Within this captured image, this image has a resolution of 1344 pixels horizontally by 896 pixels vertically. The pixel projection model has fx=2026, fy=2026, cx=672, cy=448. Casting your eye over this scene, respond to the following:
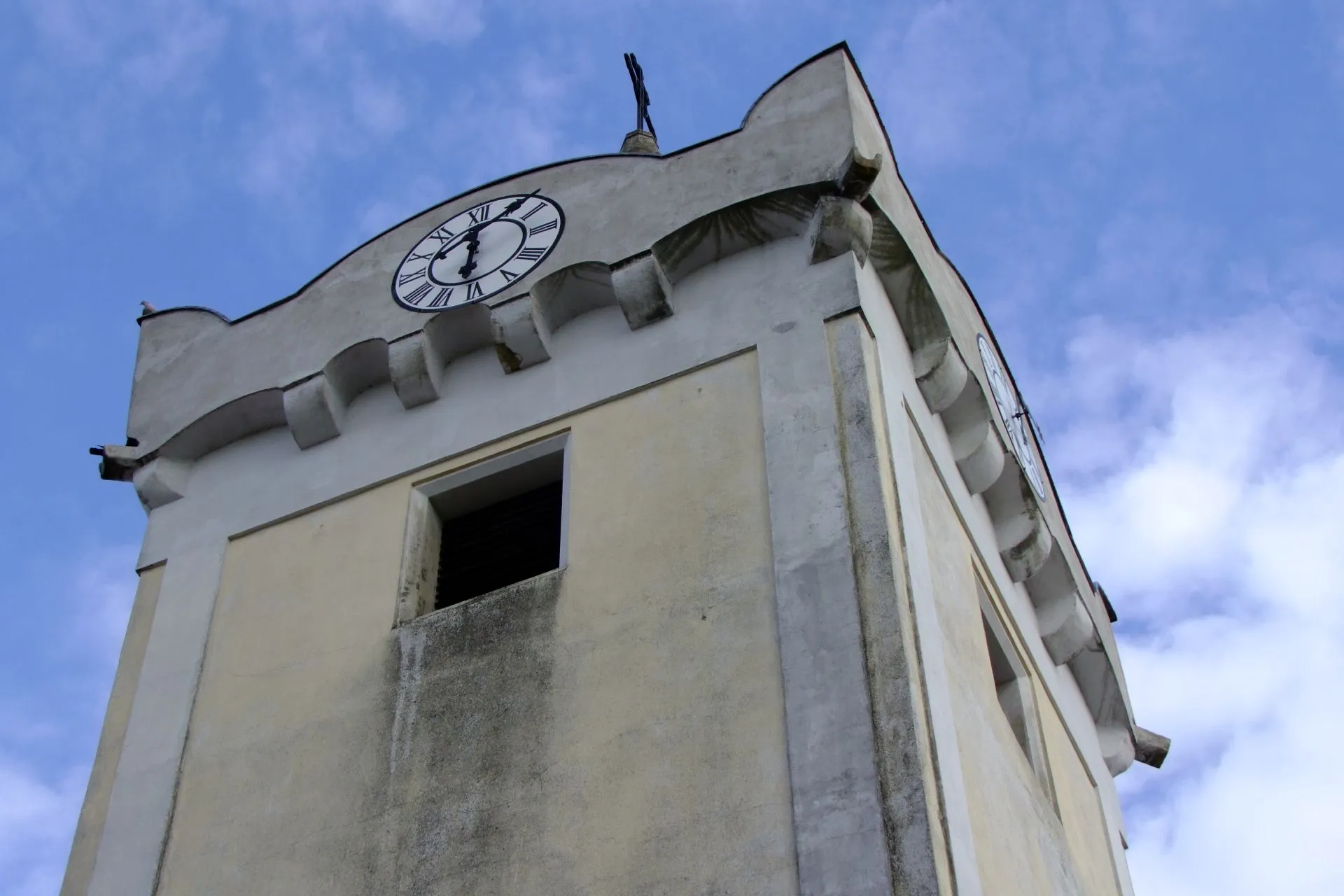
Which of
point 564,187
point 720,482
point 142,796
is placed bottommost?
point 142,796

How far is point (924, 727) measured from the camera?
30.8 ft

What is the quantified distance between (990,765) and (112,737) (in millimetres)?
5266

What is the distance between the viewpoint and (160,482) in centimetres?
1373

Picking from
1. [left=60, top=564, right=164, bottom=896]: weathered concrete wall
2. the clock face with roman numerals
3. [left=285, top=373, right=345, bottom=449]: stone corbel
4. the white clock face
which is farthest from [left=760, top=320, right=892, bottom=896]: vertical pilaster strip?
[left=60, top=564, right=164, bottom=896]: weathered concrete wall

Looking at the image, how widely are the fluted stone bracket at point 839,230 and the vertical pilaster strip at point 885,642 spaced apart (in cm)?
62

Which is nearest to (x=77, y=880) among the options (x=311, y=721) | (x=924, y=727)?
(x=311, y=721)

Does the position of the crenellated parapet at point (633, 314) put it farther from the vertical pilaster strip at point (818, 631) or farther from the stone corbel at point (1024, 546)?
the vertical pilaster strip at point (818, 631)

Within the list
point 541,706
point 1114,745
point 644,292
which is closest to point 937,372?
point 644,292

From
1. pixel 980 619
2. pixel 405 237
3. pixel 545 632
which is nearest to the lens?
pixel 545 632

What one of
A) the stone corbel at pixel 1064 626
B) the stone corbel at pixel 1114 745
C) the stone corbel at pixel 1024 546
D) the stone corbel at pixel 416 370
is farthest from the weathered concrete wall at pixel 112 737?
the stone corbel at pixel 1114 745

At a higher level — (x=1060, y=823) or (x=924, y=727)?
(x=1060, y=823)

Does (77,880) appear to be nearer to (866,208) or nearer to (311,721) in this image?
(311,721)

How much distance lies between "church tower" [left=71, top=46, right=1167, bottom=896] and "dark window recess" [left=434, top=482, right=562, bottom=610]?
3cm

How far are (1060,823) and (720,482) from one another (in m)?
3.51
